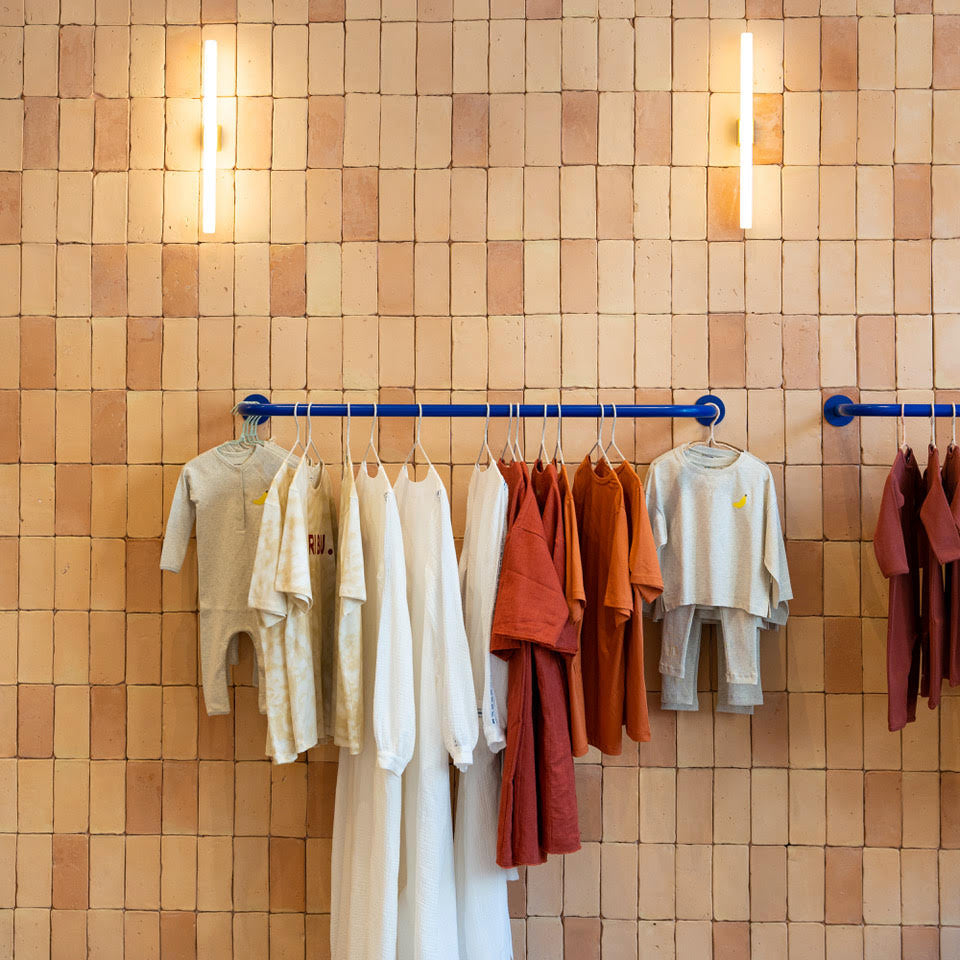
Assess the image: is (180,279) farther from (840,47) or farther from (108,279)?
(840,47)

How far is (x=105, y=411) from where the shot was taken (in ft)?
6.35

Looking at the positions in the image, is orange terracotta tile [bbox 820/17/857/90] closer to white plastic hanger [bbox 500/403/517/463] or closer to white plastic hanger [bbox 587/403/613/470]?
white plastic hanger [bbox 587/403/613/470]

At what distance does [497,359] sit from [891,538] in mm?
920

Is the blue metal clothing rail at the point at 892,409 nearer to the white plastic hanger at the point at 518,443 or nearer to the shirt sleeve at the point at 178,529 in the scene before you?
the white plastic hanger at the point at 518,443

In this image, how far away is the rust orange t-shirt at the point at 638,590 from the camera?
5.37 ft

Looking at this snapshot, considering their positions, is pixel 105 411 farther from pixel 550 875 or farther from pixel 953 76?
pixel 953 76

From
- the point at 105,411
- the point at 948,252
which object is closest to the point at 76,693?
the point at 105,411

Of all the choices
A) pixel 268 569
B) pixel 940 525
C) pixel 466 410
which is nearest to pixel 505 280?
pixel 466 410

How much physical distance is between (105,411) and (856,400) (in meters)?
1.75

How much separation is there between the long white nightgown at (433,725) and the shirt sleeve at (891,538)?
2.83 ft

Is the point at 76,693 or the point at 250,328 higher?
the point at 250,328

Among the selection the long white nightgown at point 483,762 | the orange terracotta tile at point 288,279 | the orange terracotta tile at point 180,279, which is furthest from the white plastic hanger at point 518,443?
the orange terracotta tile at point 180,279

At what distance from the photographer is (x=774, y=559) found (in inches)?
67.3

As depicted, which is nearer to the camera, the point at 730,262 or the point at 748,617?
the point at 748,617
